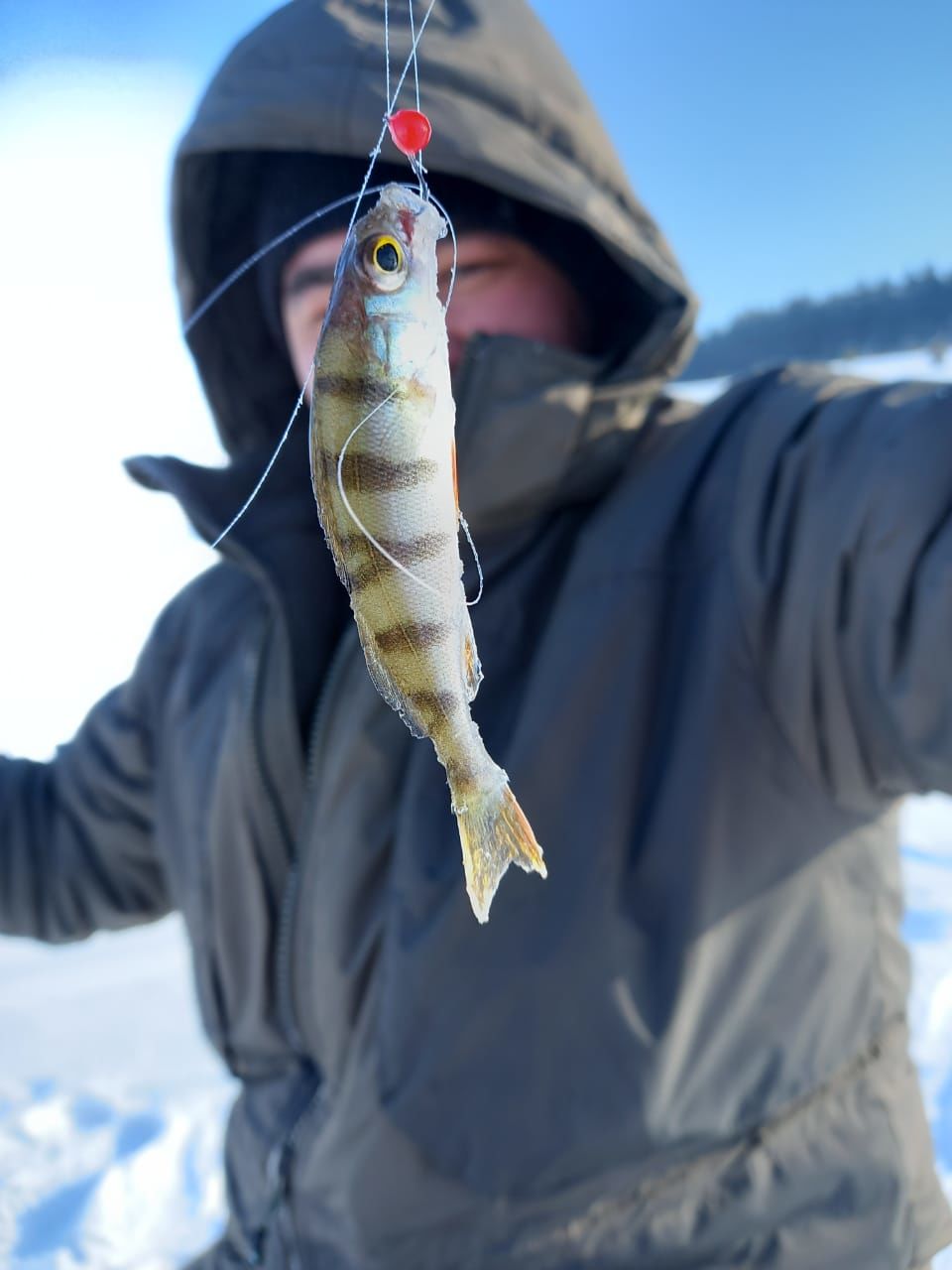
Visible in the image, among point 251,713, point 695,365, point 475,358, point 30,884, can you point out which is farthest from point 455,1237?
point 695,365

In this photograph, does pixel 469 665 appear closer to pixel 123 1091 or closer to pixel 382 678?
pixel 382 678

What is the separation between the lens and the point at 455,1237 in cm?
165

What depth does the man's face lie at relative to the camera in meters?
2.06

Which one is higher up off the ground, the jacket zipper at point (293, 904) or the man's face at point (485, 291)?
the man's face at point (485, 291)

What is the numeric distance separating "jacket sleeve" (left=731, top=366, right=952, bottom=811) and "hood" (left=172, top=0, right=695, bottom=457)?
46 cm

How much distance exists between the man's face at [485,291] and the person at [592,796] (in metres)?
0.01

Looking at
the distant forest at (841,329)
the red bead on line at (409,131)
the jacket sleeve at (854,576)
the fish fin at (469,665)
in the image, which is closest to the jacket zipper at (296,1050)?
the jacket sleeve at (854,576)

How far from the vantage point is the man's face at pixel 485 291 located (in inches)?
81.2

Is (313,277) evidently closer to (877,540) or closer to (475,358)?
(475,358)

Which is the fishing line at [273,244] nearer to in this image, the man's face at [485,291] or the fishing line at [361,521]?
the man's face at [485,291]

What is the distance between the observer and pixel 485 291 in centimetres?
211

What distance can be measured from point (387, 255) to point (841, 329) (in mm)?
10341

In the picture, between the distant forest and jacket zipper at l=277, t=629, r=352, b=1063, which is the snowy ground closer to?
jacket zipper at l=277, t=629, r=352, b=1063

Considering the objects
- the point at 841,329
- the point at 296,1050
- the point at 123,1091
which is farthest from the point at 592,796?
the point at 841,329
